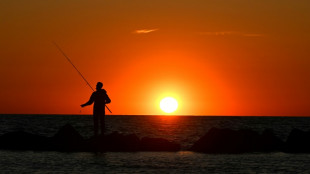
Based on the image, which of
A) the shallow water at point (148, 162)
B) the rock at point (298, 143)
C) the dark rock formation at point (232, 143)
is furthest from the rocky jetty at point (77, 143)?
the rock at point (298, 143)

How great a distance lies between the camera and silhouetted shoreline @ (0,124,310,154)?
32562 millimetres

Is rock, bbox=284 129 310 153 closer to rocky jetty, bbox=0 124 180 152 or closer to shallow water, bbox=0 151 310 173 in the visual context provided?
shallow water, bbox=0 151 310 173

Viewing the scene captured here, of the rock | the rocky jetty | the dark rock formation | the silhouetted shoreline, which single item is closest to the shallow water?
the rocky jetty

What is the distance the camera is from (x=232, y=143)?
34344mm

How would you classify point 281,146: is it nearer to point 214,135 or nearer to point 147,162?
point 214,135

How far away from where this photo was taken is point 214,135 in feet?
113

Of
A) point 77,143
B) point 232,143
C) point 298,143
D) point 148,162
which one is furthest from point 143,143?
point 298,143

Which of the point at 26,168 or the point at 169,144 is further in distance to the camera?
the point at 169,144

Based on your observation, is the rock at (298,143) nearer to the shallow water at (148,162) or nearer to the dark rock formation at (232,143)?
the dark rock formation at (232,143)

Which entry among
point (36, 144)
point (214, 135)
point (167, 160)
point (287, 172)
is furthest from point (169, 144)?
point (287, 172)

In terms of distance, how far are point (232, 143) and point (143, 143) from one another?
5445 mm

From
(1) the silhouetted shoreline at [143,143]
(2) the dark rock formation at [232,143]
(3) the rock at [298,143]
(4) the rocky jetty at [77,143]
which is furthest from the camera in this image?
(3) the rock at [298,143]

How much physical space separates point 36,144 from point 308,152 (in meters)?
16.4

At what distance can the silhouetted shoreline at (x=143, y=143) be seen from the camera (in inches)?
1282
